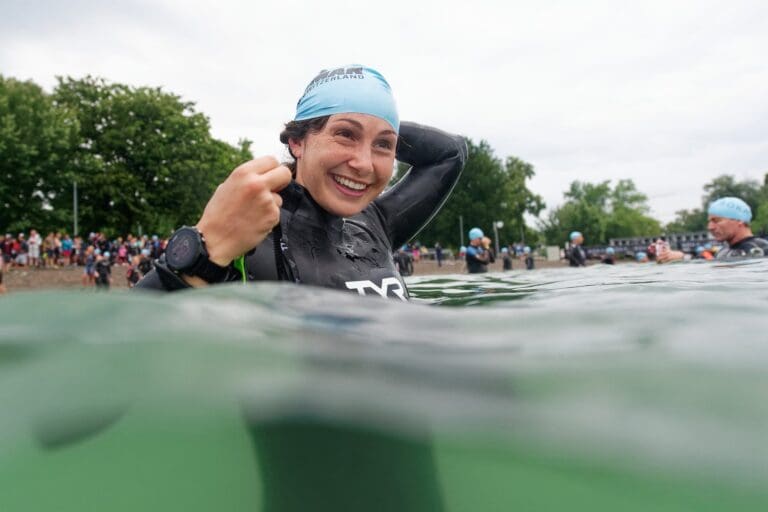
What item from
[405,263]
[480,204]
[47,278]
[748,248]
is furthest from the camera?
[480,204]

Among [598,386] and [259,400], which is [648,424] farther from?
[259,400]

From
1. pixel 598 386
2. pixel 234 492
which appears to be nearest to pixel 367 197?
pixel 598 386

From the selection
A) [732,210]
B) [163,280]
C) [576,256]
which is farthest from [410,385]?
[576,256]

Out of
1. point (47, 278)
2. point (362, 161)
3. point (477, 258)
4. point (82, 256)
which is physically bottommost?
point (477, 258)

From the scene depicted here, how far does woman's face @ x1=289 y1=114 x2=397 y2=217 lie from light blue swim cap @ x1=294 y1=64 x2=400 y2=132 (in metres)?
0.04

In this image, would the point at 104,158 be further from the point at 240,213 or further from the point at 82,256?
the point at 240,213

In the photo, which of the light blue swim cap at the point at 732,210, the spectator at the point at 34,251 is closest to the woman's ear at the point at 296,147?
the light blue swim cap at the point at 732,210

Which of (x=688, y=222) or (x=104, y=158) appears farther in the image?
(x=688, y=222)

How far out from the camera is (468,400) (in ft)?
5.37

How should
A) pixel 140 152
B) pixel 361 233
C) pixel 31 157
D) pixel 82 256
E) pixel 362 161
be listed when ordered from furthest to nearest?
pixel 140 152 < pixel 31 157 < pixel 82 256 < pixel 361 233 < pixel 362 161

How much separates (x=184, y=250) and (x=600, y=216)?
69676mm

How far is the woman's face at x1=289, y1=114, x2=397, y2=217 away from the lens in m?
2.26

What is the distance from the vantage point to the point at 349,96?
2.34 m

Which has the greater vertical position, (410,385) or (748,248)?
(748,248)
